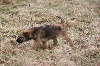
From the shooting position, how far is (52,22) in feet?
64.2

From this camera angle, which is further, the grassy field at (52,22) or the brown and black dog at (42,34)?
the brown and black dog at (42,34)

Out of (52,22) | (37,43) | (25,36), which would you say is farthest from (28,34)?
(52,22)

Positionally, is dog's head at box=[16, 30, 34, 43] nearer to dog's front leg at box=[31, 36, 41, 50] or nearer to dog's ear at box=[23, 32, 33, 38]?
dog's ear at box=[23, 32, 33, 38]

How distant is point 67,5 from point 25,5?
2732mm

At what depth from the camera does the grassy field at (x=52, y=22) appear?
45.9 feet

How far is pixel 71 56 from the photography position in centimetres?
1475

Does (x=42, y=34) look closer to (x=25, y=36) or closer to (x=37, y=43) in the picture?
(x=37, y=43)

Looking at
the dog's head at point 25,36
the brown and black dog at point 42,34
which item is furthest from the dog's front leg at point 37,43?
the dog's head at point 25,36

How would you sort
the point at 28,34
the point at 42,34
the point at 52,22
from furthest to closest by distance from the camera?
the point at 52,22 < the point at 42,34 < the point at 28,34

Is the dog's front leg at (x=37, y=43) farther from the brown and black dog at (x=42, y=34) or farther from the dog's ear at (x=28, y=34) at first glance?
the dog's ear at (x=28, y=34)

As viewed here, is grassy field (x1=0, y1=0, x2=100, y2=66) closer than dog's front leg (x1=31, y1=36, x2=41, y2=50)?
Yes

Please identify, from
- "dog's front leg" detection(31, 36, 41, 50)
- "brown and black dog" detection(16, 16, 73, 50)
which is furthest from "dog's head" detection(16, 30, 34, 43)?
"dog's front leg" detection(31, 36, 41, 50)

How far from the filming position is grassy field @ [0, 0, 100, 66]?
551 inches

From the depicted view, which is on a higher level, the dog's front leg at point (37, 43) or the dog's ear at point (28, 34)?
the dog's ear at point (28, 34)
